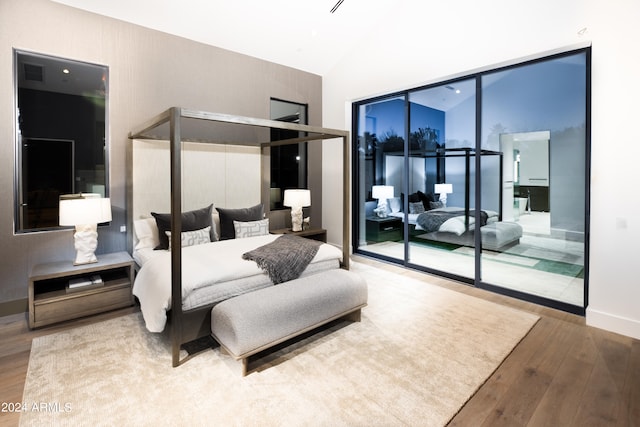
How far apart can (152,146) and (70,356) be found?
7.69ft

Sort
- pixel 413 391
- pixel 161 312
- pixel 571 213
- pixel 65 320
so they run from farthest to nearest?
pixel 571 213 → pixel 65 320 → pixel 161 312 → pixel 413 391

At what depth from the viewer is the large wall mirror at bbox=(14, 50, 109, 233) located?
3400 millimetres

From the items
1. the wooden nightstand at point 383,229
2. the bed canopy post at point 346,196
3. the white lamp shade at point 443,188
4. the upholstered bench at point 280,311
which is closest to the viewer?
the upholstered bench at point 280,311

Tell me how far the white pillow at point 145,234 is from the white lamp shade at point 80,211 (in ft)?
1.64

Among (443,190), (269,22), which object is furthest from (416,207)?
(269,22)

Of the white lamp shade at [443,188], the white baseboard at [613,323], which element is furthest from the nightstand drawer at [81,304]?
the white baseboard at [613,323]

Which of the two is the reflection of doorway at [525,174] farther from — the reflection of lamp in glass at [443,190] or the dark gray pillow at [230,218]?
the dark gray pillow at [230,218]

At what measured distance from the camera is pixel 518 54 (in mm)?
3594

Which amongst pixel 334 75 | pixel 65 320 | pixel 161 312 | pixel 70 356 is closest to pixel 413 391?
pixel 161 312

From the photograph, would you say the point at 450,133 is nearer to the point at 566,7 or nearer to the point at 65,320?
the point at 566,7

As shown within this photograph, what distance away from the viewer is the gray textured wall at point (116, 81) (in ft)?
10.9

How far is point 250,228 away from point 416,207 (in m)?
2.39

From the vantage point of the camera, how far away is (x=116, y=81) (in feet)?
12.7

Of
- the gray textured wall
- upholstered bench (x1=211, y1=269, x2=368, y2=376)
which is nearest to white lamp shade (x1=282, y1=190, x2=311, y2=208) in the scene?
the gray textured wall
